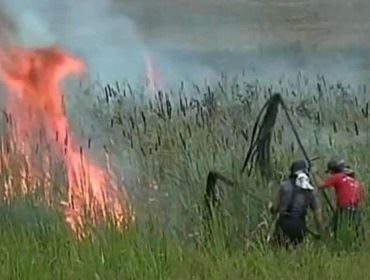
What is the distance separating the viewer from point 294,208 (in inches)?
322

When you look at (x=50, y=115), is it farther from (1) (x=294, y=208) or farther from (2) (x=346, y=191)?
(2) (x=346, y=191)

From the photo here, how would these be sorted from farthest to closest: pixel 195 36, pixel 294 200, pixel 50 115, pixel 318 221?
pixel 195 36 < pixel 50 115 < pixel 318 221 < pixel 294 200

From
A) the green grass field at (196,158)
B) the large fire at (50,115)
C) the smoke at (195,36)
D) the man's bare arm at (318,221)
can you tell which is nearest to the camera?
the green grass field at (196,158)

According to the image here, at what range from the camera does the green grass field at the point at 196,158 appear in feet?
26.5

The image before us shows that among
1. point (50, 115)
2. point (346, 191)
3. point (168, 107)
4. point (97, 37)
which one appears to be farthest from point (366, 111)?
point (50, 115)

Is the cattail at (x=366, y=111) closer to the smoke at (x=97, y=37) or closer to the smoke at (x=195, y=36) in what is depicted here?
the smoke at (x=195, y=36)

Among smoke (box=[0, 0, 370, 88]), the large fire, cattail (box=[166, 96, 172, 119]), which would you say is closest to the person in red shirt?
smoke (box=[0, 0, 370, 88])

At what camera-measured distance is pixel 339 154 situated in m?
8.93

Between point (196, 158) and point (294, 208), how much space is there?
3.08 feet

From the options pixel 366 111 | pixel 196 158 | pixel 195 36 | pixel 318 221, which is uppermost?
pixel 195 36

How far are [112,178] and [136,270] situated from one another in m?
1.47

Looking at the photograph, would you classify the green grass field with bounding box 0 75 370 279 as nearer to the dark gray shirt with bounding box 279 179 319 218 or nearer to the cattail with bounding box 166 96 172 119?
the cattail with bounding box 166 96 172 119

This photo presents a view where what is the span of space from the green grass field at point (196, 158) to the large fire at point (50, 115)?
0.12 meters

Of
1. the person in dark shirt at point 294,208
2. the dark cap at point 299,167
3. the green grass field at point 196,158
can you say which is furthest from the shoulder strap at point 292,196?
the green grass field at point 196,158
